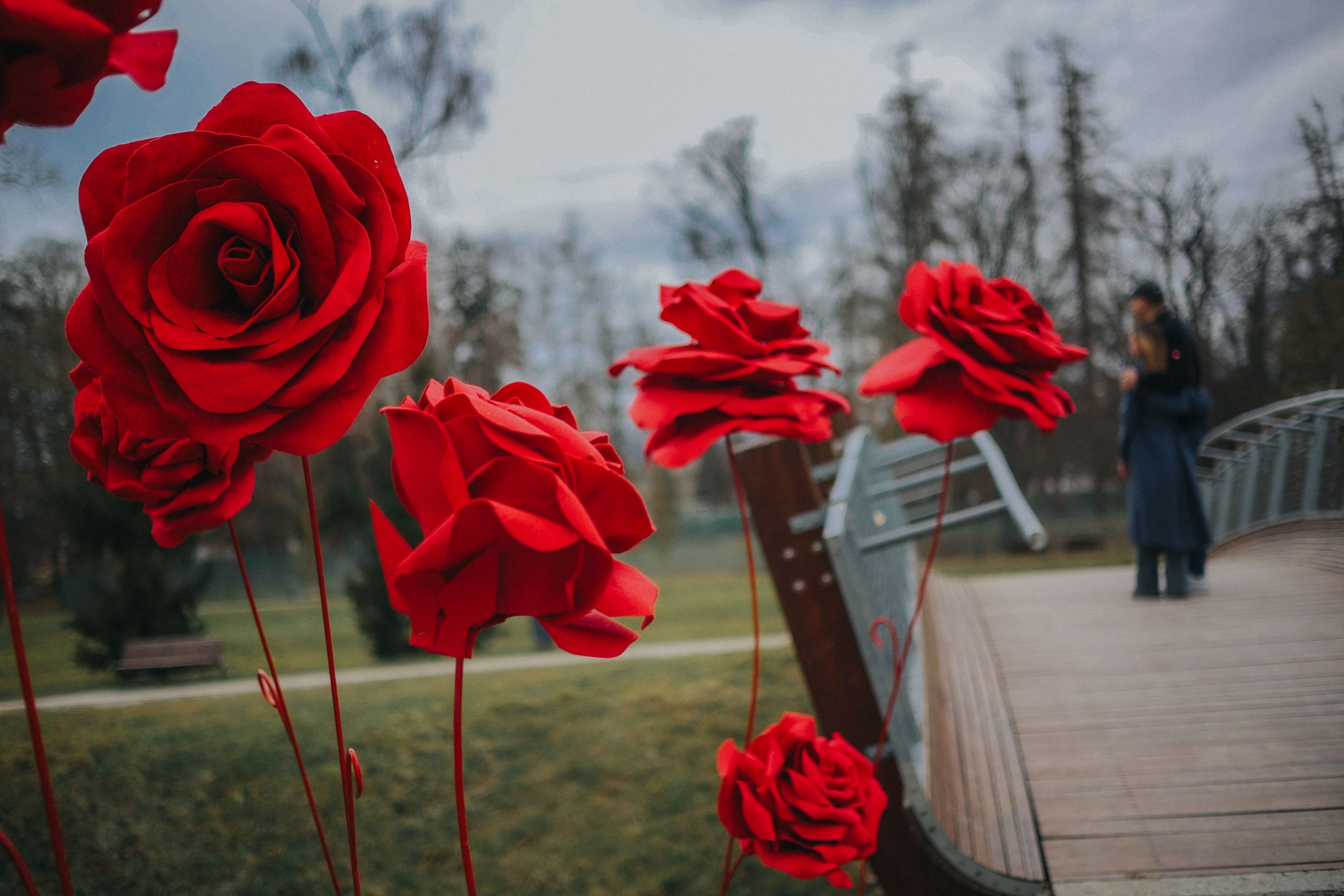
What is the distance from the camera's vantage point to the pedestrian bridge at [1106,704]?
1.62 m

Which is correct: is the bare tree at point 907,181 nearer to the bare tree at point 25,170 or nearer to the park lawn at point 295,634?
the park lawn at point 295,634

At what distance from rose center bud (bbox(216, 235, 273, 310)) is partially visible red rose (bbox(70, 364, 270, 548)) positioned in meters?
0.22

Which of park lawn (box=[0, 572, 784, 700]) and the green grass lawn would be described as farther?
the green grass lawn

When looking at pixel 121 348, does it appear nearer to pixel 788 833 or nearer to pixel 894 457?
pixel 788 833

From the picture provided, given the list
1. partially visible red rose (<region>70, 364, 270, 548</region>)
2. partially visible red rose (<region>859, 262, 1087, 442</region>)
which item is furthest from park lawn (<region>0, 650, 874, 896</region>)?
partially visible red rose (<region>70, 364, 270, 548</region>)

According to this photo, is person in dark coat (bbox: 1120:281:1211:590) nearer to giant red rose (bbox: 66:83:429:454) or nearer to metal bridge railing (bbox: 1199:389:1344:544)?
metal bridge railing (bbox: 1199:389:1344:544)

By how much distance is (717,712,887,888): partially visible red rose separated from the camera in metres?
0.99

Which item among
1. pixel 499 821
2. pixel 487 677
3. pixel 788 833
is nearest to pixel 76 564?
pixel 487 677

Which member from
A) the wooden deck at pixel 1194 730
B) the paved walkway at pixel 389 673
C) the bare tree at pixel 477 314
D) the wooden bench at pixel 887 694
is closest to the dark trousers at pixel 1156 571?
the wooden deck at pixel 1194 730

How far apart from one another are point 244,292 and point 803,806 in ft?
3.02

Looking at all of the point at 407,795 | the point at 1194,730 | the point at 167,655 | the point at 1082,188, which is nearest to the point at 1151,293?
the point at 1194,730

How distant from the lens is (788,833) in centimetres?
101

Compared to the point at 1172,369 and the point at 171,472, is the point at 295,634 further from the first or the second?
the point at 171,472

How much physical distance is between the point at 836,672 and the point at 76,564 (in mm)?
10092
